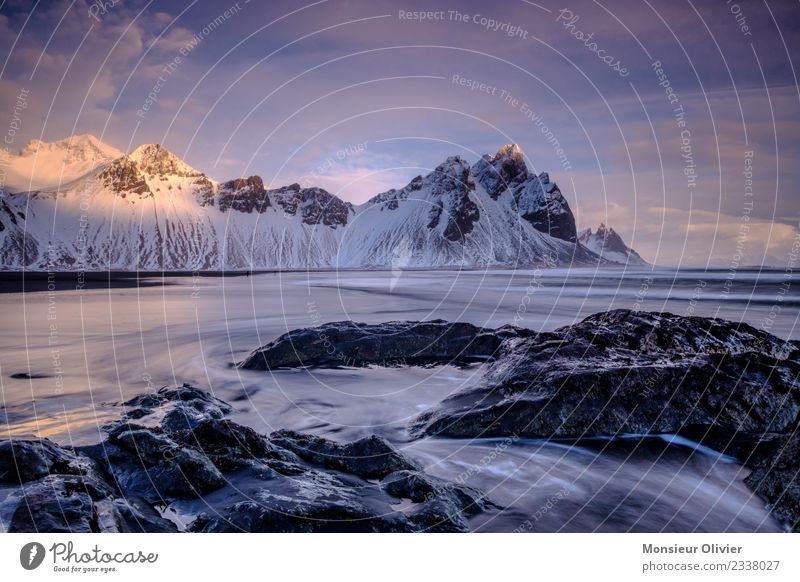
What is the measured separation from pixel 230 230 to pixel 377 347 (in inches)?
7412

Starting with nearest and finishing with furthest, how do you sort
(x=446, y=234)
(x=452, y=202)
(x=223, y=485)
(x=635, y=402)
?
1. (x=223, y=485)
2. (x=635, y=402)
3. (x=446, y=234)
4. (x=452, y=202)

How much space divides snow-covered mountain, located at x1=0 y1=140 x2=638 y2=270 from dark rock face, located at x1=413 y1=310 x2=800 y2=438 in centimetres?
14112

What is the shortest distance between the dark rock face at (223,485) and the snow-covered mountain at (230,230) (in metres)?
143

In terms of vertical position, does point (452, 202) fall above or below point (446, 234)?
above

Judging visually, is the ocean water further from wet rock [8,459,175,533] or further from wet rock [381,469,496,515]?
wet rock [8,459,175,533]

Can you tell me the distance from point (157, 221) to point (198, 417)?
19816cm

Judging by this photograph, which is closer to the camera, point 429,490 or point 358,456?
point 429,490

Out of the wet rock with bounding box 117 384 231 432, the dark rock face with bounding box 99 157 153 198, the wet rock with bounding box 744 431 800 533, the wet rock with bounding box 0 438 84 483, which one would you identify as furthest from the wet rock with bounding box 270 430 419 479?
the dark rock face with bounding box 99 157 153 198

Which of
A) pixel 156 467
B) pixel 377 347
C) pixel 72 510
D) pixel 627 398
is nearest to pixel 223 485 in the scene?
pixel 156 467

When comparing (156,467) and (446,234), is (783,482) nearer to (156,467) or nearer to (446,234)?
(156,467)

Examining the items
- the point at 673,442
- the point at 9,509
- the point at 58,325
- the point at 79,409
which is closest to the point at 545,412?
the point at 673,442

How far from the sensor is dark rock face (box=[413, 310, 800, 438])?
602 centimetres

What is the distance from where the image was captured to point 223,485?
4488 mm
